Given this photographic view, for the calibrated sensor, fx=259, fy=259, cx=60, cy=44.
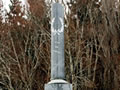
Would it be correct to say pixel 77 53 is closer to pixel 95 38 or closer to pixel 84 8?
pixel 95 38

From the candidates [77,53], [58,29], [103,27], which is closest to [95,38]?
[103,27]

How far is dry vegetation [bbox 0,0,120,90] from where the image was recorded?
11.0 metres

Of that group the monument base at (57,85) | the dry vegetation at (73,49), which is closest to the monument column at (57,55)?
the monument base at (57,85)

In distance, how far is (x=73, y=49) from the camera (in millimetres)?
11273

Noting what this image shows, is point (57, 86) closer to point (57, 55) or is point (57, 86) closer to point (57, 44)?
point (57, 55)

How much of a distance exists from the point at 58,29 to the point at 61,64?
0.48 metres

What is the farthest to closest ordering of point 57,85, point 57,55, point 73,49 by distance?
point 73,49 → point 57,55 → point 57,85

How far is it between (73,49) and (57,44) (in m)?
7.79

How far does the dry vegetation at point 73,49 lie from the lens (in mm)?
11016

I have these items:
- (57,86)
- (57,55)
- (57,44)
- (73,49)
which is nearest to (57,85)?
(57,86)

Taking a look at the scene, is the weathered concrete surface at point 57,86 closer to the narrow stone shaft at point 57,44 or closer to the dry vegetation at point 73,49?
the narrow stone shaft at point 57,44

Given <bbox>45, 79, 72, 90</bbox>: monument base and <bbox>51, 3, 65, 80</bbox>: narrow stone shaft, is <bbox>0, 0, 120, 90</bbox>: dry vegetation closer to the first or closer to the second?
<bbox>51, 3, 65, 80</bbox>: narrow stone shaft

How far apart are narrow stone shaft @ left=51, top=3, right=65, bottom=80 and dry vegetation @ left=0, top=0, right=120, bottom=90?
272 inches

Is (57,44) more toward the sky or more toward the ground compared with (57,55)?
more toward the sky
